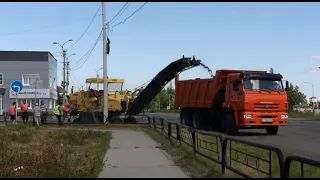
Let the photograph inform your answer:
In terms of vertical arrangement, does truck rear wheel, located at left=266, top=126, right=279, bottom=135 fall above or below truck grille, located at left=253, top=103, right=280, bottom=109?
below

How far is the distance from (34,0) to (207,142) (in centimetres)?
721

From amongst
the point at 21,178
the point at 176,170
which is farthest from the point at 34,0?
the point at 176,170

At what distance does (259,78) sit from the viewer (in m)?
20.3

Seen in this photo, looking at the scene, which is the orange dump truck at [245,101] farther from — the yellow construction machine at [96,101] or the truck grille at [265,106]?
the yellow construction machine at [96,101]

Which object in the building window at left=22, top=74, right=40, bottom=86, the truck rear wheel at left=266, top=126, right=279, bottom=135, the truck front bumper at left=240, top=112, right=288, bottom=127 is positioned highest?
the building window at left=22, top=74, right=40, bottom=86

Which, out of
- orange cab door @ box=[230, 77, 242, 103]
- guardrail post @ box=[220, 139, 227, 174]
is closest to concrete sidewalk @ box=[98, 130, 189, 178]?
guardrail post @ box=[220, 139, 227, 174]

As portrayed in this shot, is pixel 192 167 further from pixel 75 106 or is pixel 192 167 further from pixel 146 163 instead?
pixel 75 106

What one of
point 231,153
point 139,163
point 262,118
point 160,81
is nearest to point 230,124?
point 262,118

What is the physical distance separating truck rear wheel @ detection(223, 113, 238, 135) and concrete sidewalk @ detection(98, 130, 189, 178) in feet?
21.2

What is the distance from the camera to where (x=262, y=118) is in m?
19.9

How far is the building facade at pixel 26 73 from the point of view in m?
61.7

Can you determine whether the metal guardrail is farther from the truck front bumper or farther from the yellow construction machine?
the yellow construction machine

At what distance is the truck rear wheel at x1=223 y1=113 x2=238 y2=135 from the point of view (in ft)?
67.4

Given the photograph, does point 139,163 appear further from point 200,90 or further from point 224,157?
point 200,90
